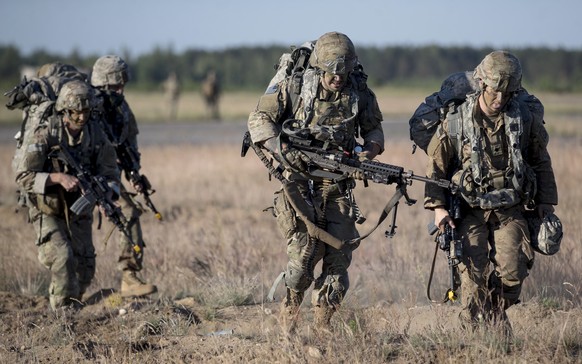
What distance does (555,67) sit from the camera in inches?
2461

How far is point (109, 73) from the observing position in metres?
9.59

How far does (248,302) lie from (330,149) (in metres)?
2.24

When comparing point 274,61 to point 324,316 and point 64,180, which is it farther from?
point 324,316

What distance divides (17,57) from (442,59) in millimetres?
29863

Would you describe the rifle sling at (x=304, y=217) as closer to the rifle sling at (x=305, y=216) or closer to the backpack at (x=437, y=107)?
the rifle sling at (x=305, y=216)

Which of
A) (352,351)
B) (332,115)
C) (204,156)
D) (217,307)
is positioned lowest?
(204,156)

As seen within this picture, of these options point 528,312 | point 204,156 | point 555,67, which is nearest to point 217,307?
point 528,312

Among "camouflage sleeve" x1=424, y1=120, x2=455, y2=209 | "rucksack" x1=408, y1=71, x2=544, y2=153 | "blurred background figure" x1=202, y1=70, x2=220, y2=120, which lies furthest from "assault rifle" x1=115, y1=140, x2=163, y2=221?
"blurred background figure" x1=202, y1=70, x2=220, y2=120

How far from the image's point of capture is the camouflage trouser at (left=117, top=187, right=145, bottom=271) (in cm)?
944

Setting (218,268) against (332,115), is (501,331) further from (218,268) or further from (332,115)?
(218,268)

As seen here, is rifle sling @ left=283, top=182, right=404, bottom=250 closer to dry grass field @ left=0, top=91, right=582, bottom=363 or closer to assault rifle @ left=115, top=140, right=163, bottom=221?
dry grass field @ left=0, top=91, right=582, bottom=363

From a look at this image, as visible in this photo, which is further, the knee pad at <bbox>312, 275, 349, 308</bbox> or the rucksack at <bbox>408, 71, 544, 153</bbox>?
the knee pad at <bbox>312, 275, 349, 308</bbox>

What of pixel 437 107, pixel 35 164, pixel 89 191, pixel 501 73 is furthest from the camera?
pixel 89 191

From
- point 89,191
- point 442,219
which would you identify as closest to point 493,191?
point 442,219
